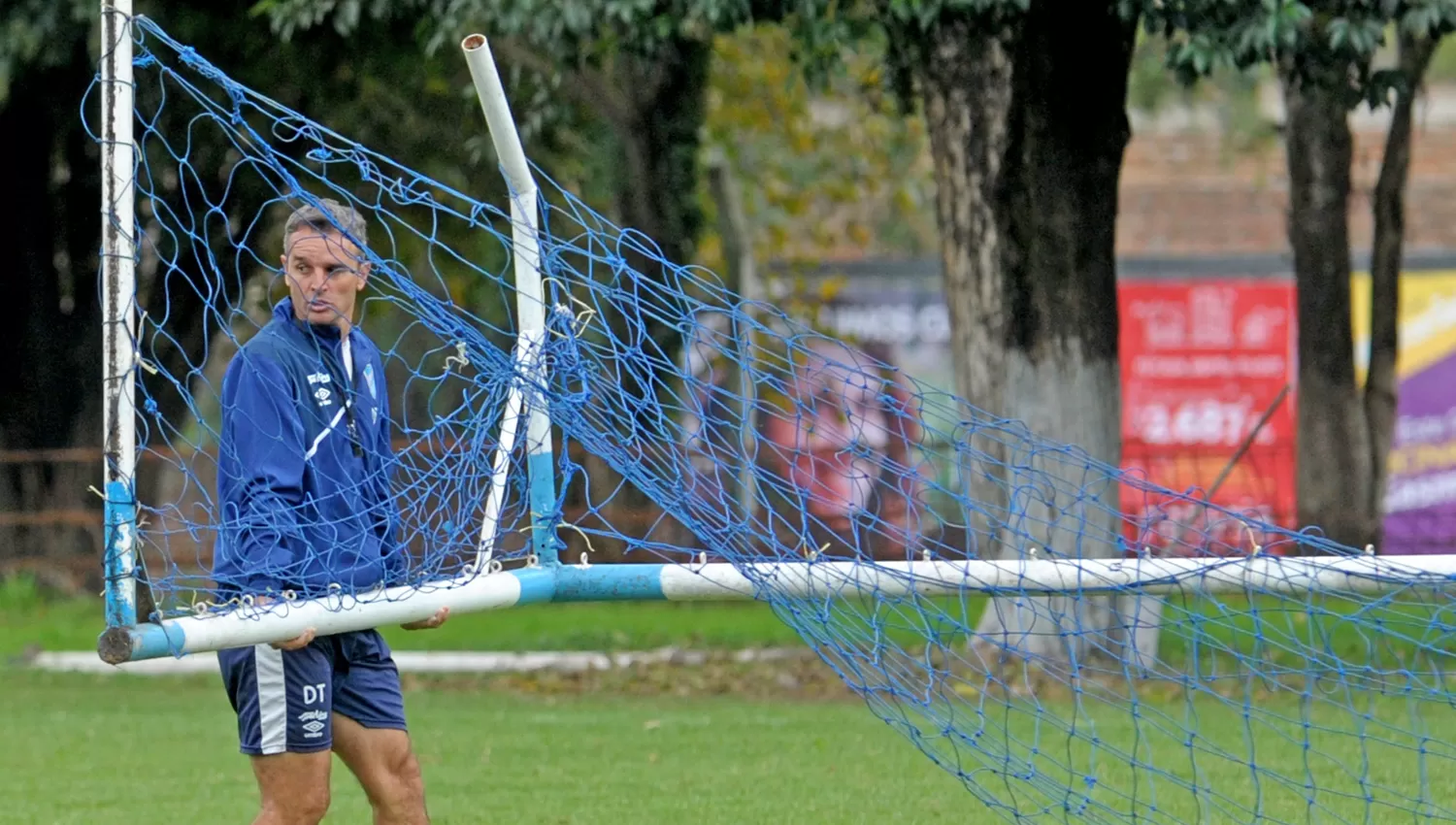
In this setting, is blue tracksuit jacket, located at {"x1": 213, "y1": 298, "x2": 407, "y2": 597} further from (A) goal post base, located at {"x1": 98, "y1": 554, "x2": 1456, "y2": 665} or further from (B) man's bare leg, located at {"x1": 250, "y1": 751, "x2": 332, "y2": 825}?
(B) man's bare leg, located at {"x1": 250, "y1": 751, "x2": 332, "y2": 825}

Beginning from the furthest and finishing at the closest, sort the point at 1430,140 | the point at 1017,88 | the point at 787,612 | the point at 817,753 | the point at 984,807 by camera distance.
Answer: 1. the point at 1430,140
2. the point at 1017,88
3. the point at 817,753
4. the point at 984,807
5. the point at 787,612

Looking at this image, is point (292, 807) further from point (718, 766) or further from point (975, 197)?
point (975, 197)

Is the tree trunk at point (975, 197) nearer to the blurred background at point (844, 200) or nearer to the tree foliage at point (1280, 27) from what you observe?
the blurred background at point (844, 200)

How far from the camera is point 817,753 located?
9.21 metres

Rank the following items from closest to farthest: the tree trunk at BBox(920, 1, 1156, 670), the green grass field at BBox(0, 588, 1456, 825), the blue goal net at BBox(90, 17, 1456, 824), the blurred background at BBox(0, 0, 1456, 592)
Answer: the blue goal net at BBox(90, 17, 1456, 824)
the green grass field at BBox(0, 588, 1456, 825)
the tree trunk at BBox(920, 1, 1156, 670)
the blurred background at BBox(0, 0, 1456, 592)

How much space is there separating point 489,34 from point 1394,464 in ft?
47.8

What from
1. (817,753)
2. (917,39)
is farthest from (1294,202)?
(817,753)

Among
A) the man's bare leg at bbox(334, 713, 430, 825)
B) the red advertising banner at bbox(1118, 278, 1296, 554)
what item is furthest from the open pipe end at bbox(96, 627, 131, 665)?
the red advertising banner at bbox(1118, 278, 1296, 554)

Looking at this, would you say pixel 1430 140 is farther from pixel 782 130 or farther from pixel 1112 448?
pixel 1112 448

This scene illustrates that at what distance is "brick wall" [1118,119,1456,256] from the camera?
27.8m

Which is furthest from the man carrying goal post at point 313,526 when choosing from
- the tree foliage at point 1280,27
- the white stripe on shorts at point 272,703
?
the tree foliage at point 1280,27

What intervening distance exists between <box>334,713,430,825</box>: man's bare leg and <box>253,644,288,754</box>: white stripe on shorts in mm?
245

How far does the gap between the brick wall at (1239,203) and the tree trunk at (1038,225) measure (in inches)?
598

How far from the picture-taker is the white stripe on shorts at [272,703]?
198 inches
